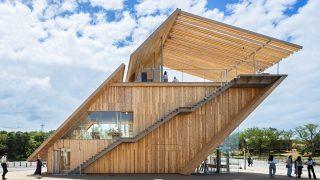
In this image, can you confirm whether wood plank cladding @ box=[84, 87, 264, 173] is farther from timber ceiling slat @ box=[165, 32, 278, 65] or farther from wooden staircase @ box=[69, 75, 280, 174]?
timber ceiling slat @ box=[165, 32, 278, 65]

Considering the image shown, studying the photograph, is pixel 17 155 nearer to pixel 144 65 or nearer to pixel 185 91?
pixel 144 65

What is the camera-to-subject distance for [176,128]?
26438 mm

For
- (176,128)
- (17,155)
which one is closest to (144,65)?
(176,128)

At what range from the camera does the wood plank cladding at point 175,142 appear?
26.3 meters

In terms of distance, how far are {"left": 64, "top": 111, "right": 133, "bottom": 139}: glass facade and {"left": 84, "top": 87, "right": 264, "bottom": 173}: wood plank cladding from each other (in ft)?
3.38

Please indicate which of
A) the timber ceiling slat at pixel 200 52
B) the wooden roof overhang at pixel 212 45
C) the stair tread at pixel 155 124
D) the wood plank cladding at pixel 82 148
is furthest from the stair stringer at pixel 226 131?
the wood plank cladding at pixel 82 148

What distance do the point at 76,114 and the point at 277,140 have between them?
73.0 meters

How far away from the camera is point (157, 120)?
2666 centimetres

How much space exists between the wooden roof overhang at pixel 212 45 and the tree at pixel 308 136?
54.5m

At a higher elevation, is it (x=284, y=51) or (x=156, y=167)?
(x=284, y=51)

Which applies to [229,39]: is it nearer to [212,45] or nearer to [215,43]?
[215,43]

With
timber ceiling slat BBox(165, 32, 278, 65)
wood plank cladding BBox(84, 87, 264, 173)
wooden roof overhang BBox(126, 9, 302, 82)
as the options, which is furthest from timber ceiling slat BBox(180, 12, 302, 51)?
wood plank cladding BBox(84, 87, 264, 173)

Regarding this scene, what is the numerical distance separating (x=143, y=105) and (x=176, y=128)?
8.23ft

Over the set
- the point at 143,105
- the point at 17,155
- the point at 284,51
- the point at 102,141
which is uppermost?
the point at 284,51
